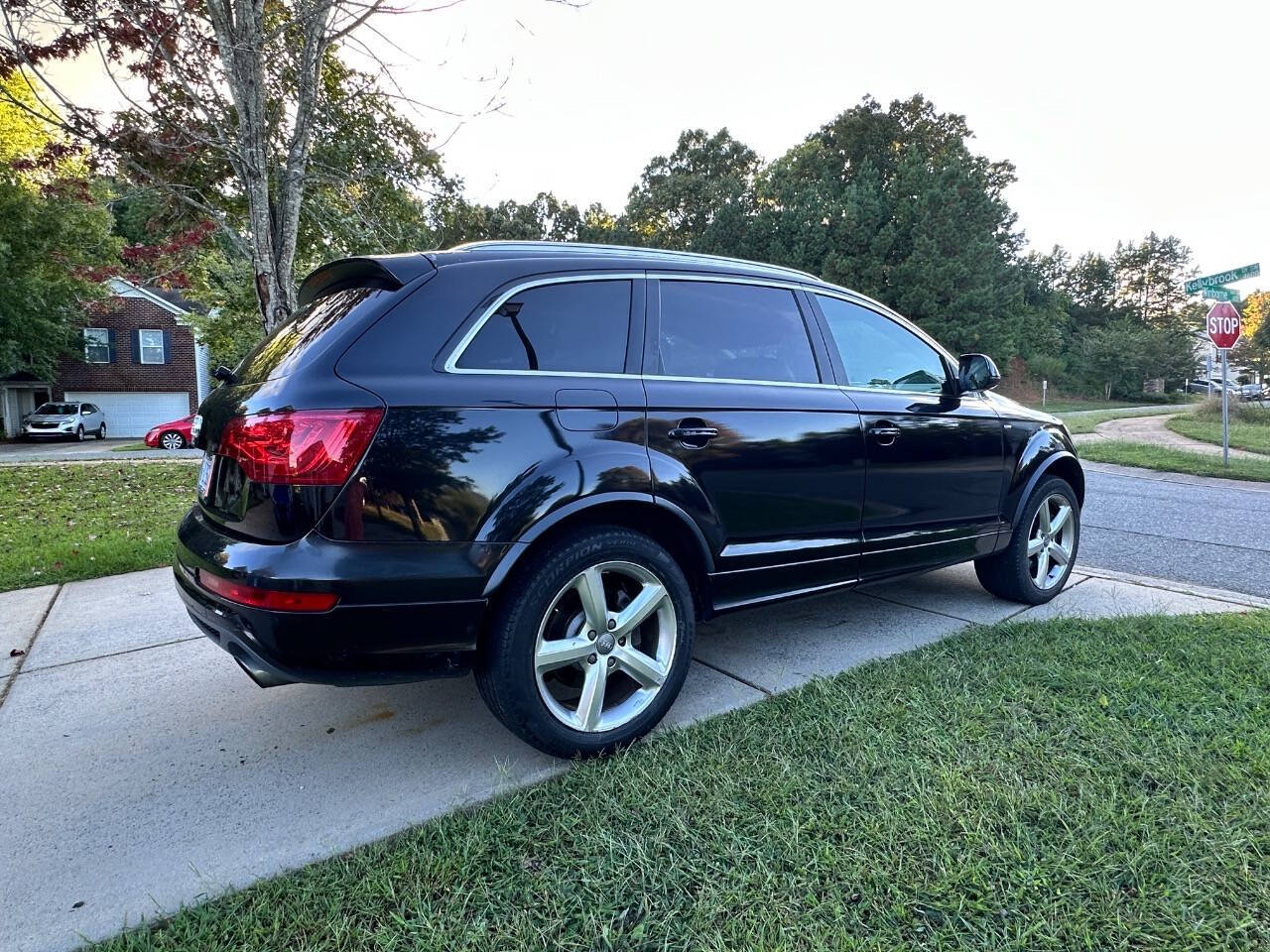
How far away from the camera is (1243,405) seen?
20.7 meters

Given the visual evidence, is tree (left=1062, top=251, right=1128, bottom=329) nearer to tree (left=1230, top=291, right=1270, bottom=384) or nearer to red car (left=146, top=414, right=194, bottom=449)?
tree (left=1230, top=291, right=1270, bottom=384)

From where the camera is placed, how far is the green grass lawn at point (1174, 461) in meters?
10.6

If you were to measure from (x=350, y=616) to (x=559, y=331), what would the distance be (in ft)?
3.87

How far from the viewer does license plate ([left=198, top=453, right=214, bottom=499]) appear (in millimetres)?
2473

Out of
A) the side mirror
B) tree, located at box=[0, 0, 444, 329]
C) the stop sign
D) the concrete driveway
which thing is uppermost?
tree, located at box=[0, 0, 444, 329]

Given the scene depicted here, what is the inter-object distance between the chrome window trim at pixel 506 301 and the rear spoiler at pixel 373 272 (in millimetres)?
244

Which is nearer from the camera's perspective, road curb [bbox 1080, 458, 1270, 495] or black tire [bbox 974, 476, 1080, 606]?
black tire [bbox 974, 476, 1080, 606]

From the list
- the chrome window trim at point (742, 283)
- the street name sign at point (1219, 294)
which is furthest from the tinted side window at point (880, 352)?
the street name sign at point (1219, 294)

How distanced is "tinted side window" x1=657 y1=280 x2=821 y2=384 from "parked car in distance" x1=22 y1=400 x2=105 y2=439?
32.1 meters

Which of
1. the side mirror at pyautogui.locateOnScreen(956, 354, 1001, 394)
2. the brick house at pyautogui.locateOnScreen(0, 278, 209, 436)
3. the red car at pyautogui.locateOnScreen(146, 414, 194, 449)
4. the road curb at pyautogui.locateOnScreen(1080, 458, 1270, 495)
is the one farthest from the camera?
the brick house at pyautogui.locateOnScreen(0, 278, 209, 436)

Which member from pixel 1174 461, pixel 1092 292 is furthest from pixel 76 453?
pixel 1092 292

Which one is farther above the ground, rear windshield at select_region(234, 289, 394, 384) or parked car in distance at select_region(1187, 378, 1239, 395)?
parked car in distance at select_region(1187, 378, 1239, 395)

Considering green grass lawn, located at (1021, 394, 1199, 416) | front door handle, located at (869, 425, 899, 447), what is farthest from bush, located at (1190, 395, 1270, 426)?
front door handle, located at (869, 425, 899, 447)

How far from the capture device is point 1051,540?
170 inches
